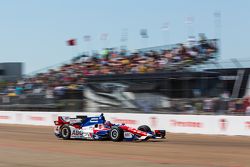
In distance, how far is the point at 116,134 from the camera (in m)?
15.0

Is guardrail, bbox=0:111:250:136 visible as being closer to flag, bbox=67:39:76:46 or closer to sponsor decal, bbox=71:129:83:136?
sponsor decal, bbox=71:129:83:136

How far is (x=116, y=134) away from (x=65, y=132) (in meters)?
2.21

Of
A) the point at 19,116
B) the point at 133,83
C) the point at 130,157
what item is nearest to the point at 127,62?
the point at 133,83

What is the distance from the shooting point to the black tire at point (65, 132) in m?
16.2

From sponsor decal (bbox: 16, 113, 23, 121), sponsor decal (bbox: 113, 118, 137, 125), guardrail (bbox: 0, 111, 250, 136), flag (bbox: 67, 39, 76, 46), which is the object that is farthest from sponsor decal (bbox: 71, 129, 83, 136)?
flag (bbox: 67, 39, 76, 46)

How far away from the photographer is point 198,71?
811 inches

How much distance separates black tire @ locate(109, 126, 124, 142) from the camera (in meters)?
14.9

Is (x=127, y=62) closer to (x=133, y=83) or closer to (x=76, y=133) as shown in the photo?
(x=133, y=83)

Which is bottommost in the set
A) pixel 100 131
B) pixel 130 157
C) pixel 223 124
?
pixel 130 157

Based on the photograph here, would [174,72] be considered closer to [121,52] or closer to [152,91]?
[152,91]

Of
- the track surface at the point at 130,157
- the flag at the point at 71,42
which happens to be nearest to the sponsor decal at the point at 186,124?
the track surface at the point at 130,157

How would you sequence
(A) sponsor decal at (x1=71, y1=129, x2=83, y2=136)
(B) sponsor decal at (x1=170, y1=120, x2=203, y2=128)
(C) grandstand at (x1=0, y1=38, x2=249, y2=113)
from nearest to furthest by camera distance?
1. (A) sponsor decal at (x1=71, y1=129, x2=83, y2=136)
2. (B) sponsor decal at (x1=170, y1=120, x2=203, y2=128)
3. (C) grandstand at (x1=0, y1=38, x2=249, y2=113)

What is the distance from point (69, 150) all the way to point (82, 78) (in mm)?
15047

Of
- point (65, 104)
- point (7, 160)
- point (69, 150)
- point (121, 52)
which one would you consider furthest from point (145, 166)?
point (121, 52)
